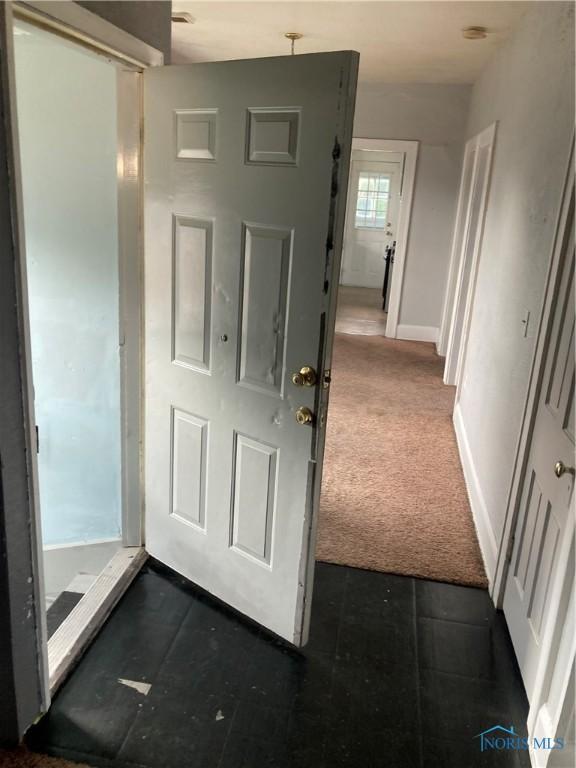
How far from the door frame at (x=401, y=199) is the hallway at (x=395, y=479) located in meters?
0.99

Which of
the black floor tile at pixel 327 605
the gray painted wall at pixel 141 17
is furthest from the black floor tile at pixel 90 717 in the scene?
the gray painted wall at pixel 141 17

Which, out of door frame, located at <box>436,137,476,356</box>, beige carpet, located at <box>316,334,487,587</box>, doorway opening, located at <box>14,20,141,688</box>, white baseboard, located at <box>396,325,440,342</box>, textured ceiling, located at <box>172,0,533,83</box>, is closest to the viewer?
doorway opening, located at <box>14,20,141,688</box>

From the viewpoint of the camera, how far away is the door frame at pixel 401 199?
19.0 feet

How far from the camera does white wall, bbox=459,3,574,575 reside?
2254 mm

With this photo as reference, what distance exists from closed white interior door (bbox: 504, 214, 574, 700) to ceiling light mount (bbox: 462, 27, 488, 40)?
2.23 meters

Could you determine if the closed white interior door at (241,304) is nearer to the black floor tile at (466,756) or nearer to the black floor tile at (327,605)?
the black floor tile at (327,605)

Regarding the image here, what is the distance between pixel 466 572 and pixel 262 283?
61.6 inches

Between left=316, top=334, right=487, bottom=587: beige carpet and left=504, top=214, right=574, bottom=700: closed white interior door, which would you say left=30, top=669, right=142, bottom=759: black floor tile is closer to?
left=316, top=334, right=487, bottom=587: beige carpet

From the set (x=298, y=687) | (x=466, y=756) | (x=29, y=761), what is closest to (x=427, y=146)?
(x=298, y=687)

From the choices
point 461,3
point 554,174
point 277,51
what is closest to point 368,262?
point 277,51

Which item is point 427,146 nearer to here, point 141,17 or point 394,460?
point 394,460

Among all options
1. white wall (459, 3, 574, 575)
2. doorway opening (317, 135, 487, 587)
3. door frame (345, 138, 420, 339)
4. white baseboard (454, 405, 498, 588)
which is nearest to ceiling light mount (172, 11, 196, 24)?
white wall (459, 3, 574, 575)

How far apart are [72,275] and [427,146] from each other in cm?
439

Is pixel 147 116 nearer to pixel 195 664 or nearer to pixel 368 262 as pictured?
pixel 195 664
